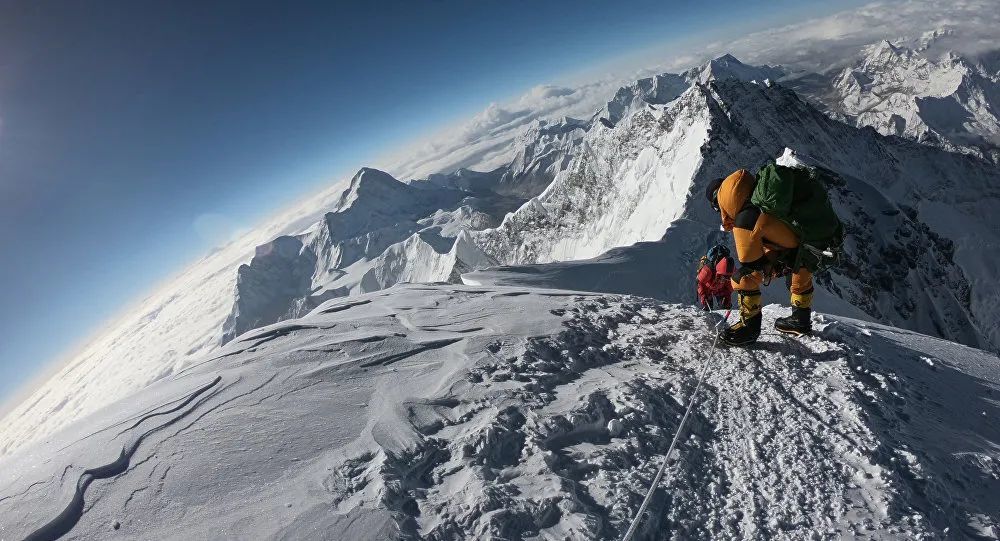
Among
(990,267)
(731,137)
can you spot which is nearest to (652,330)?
(731,137)

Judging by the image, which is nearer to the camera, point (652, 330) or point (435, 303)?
point (652, 330)

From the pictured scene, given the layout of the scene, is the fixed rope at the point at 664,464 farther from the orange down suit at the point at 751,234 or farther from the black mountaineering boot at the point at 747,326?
the orange down suit at the point at 751,234

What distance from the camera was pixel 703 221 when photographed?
131 feet

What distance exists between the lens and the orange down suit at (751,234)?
22.4ft

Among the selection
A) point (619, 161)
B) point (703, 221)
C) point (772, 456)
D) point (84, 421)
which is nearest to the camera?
point (772, 456)

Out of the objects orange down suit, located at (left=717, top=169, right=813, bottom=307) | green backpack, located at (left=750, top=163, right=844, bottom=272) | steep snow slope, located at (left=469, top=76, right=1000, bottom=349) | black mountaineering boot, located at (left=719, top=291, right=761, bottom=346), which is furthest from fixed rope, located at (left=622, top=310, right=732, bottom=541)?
steep snow slope, located at (left=469, top=76, right=1000, bottom=349)

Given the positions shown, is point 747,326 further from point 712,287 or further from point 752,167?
point 752,167

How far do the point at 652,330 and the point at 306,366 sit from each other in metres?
6.15

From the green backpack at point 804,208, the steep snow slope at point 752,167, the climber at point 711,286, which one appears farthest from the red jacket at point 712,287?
the steep snow slope at point 752,167

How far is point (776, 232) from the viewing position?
22.6ft

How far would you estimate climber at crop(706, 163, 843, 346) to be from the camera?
649 centimetres

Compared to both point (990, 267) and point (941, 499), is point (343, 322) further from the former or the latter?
point (990, 267)

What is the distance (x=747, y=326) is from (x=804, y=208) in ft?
6.65

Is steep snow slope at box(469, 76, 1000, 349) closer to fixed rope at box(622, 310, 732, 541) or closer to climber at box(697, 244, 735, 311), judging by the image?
climber at box(697, 244, 735, 311)
